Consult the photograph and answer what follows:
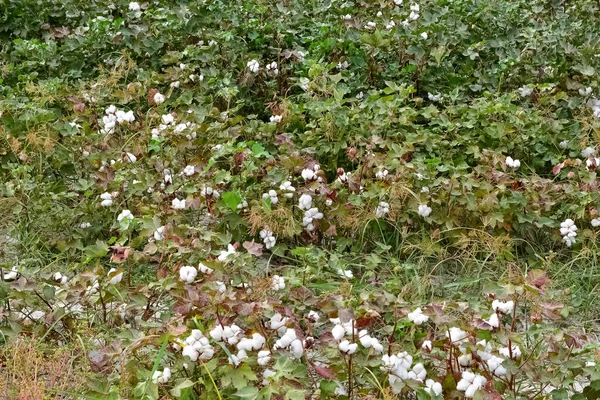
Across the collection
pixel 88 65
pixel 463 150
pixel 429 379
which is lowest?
pixel 88 65

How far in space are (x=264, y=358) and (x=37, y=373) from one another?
2.49ft

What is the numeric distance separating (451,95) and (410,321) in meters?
2.10

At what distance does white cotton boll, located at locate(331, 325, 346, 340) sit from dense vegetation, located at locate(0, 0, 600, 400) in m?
0.03

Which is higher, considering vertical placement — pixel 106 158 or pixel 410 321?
pixel 410 321

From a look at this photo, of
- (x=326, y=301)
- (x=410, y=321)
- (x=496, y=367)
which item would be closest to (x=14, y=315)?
(x=326, y=301)

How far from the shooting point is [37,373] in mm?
2750

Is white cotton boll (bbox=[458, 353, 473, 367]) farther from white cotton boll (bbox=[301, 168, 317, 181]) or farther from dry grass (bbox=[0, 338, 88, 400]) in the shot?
white cotton boll (bbox=[301, 168, 317, 181])

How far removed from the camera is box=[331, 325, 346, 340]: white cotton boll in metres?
2.53

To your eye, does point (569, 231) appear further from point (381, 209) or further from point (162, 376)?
point (162, 376)

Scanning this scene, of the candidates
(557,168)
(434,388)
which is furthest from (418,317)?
(557,168)

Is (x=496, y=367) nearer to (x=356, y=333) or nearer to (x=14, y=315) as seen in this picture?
(x=356, y=333)

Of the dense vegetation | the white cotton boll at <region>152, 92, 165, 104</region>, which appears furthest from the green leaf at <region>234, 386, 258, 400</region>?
the white cotton boll at <region>152, 92, 165, 104</region>

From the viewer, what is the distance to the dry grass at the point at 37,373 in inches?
102

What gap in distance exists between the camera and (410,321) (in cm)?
274
